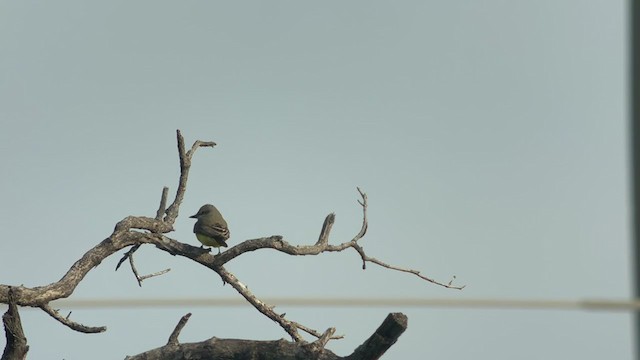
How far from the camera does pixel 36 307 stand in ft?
32.3

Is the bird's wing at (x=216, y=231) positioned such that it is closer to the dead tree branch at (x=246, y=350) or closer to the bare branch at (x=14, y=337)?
the dead tree branch at (x=246, y=350)

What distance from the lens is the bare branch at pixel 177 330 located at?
32.3 feet

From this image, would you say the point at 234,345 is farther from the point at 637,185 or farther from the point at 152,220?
the point at 637,185

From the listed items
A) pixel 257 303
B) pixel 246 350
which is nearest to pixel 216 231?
pixel 257 303

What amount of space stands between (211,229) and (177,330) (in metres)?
3.77

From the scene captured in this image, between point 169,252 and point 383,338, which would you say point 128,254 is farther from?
point 383,338

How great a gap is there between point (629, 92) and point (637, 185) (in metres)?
0.30

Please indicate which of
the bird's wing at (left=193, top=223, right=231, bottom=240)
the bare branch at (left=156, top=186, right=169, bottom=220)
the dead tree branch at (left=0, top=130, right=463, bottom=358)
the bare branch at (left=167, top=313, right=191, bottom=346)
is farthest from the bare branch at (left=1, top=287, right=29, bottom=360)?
the bird's wing at (left=193, top=223, right=231, bottom=240)

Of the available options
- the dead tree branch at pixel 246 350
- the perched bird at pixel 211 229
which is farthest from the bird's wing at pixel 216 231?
the dead tree branch at pixel 246 350

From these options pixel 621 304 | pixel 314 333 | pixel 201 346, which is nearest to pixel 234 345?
pixel 201 346

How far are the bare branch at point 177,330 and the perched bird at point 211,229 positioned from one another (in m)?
3.24

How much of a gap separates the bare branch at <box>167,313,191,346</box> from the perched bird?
3.24 meters

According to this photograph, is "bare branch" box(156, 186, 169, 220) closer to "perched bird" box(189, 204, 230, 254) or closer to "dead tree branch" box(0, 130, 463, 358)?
"dead tree branch" box(0, 130, 463, 358)

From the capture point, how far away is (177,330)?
1008 centimetres
